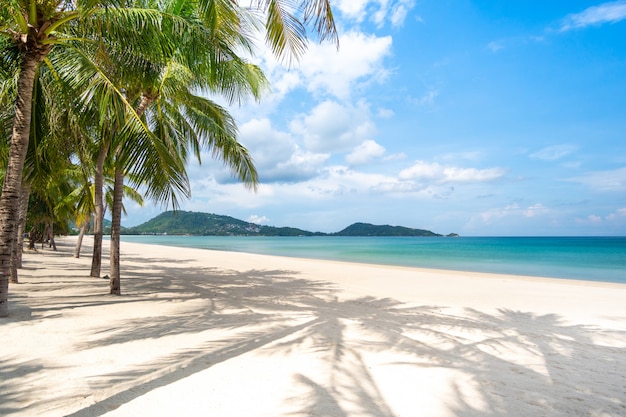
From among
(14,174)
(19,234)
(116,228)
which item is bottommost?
(19,234)

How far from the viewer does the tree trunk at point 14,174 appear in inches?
192

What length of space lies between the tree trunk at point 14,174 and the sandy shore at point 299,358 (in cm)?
73

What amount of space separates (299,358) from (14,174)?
4.65 meters

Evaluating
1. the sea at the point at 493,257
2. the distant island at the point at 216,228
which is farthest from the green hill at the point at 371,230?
the sea at the point at 493,257

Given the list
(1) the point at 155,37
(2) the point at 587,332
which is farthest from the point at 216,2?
(2) the point at 587,332

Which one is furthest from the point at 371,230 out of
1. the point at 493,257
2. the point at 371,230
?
the point at 493,257

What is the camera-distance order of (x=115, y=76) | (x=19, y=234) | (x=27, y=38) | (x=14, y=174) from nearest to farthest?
(x=27, y=38) → (x=14, y=174) → (x=115, y=76) → (x=19, y=234)

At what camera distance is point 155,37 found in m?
5.35

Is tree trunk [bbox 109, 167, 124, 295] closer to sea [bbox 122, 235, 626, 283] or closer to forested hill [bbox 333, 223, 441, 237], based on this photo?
sea [bbox 122, 235, 626, 283]

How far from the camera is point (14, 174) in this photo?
495 cm

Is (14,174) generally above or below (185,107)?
below

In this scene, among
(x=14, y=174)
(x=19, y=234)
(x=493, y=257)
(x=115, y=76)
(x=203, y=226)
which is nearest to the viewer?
(x=14, y=174)

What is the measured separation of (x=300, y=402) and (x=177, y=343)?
202cm

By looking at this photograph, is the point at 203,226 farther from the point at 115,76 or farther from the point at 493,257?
the point at 115,76
